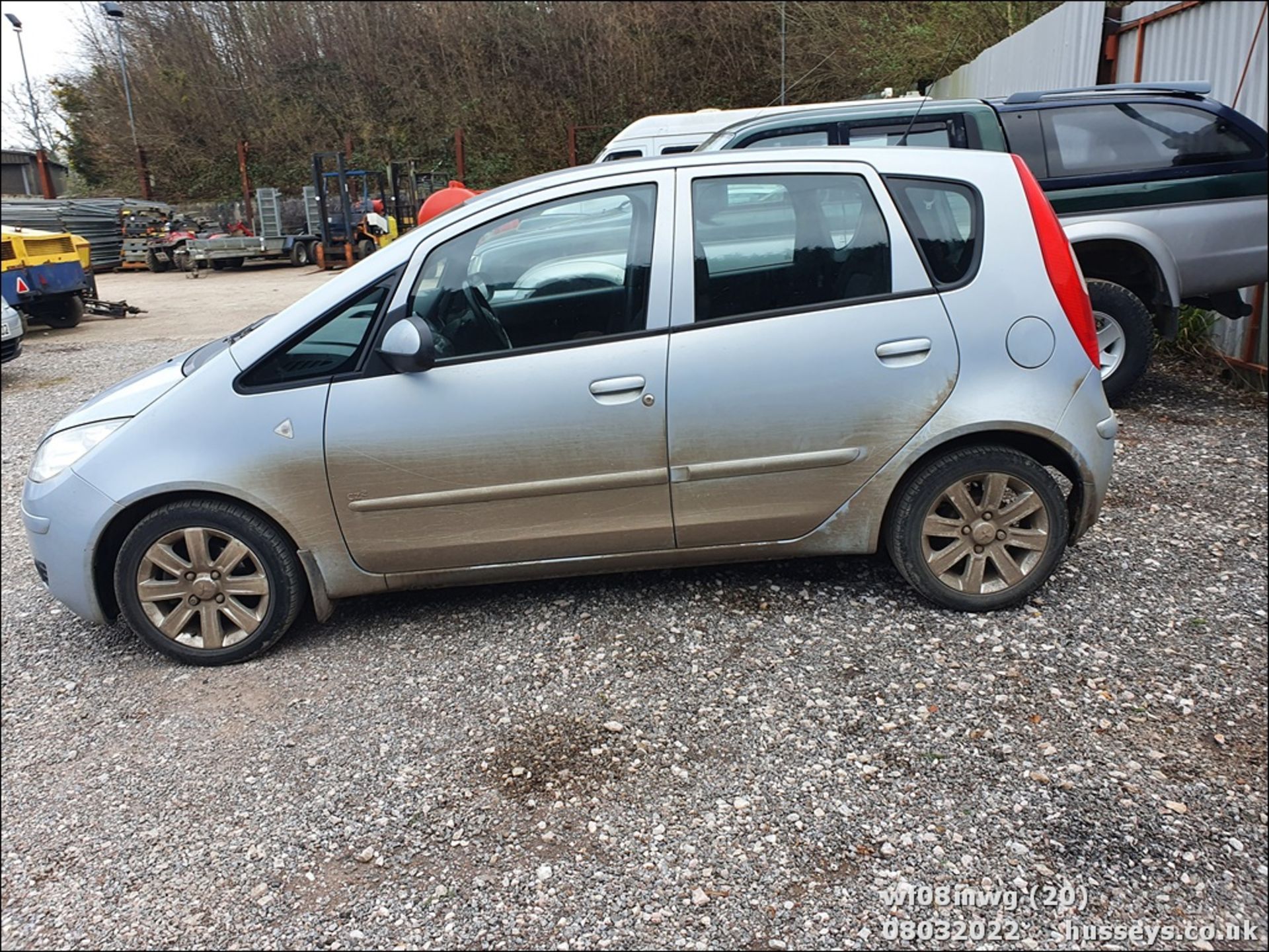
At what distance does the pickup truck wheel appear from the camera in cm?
605

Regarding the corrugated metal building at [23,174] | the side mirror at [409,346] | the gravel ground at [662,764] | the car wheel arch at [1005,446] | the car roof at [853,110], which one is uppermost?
the corrugated metal building at [23,174]

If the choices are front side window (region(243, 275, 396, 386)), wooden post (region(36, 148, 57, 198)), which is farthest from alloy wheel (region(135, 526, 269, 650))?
wooden post (region(36, 148, 57, 198))

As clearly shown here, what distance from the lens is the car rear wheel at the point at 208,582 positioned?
12.1ft

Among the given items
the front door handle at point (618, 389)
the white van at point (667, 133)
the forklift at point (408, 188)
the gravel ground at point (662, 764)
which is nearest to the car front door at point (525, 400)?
the front door handle at point (618, 389)

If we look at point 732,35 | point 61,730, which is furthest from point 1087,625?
point 732,35

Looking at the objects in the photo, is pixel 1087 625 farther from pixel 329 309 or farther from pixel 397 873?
pixel 329 309

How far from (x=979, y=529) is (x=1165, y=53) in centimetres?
171

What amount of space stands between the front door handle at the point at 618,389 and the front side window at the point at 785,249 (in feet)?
1.06

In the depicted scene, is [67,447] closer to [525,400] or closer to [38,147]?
[525,400]

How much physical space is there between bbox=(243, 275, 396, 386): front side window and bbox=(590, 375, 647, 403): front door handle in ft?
2.85

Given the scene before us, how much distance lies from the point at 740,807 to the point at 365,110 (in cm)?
2951

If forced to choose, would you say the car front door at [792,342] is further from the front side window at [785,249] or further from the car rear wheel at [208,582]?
A: the car rear wheel at [208,582]

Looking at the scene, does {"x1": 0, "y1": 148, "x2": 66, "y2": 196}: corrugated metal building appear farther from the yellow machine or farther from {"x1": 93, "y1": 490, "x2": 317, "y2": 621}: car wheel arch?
{"x1": 93, "y1": 490, "x2": 317, "y2": 621}: car wheel arch

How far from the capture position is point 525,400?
354 cm
